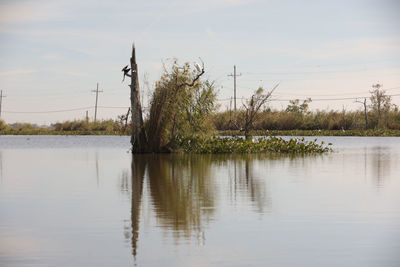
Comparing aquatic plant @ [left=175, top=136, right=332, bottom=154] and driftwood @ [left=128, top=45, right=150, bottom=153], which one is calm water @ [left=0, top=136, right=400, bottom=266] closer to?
driftwood @ [left=128, top=45, right=150, bottom=153]

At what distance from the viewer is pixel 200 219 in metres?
8.91

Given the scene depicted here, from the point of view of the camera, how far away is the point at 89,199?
11.3m

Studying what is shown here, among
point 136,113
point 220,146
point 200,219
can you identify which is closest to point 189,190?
point 200,219

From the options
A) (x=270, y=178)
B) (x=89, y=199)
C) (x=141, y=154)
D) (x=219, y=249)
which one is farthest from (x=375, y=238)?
(x=141, y=154)

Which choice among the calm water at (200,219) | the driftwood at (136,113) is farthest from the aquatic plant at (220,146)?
the calm water at (200,219)

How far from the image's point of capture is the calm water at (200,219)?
6.70 meters

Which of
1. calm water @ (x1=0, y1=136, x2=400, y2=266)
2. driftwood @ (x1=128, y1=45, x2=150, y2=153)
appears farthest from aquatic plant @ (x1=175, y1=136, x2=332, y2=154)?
calm water @ (x1=0, y1=136, x2=400, y2=266)

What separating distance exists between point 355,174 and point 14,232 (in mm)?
10806

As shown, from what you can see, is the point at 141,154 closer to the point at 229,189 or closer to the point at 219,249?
the point at 229,189

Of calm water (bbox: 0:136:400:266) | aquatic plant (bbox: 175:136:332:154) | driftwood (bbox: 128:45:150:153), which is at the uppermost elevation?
driftwood (bbox: 128:45:150:153)

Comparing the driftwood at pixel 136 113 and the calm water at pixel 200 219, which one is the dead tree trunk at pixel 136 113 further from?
the calm water at pixel 200 219

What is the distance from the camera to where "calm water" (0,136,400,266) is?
22.0 feet

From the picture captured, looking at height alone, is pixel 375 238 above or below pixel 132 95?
below

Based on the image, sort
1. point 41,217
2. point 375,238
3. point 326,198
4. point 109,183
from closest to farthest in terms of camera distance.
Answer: point 375,238, point 41,217, point 326,198, point 109,183
